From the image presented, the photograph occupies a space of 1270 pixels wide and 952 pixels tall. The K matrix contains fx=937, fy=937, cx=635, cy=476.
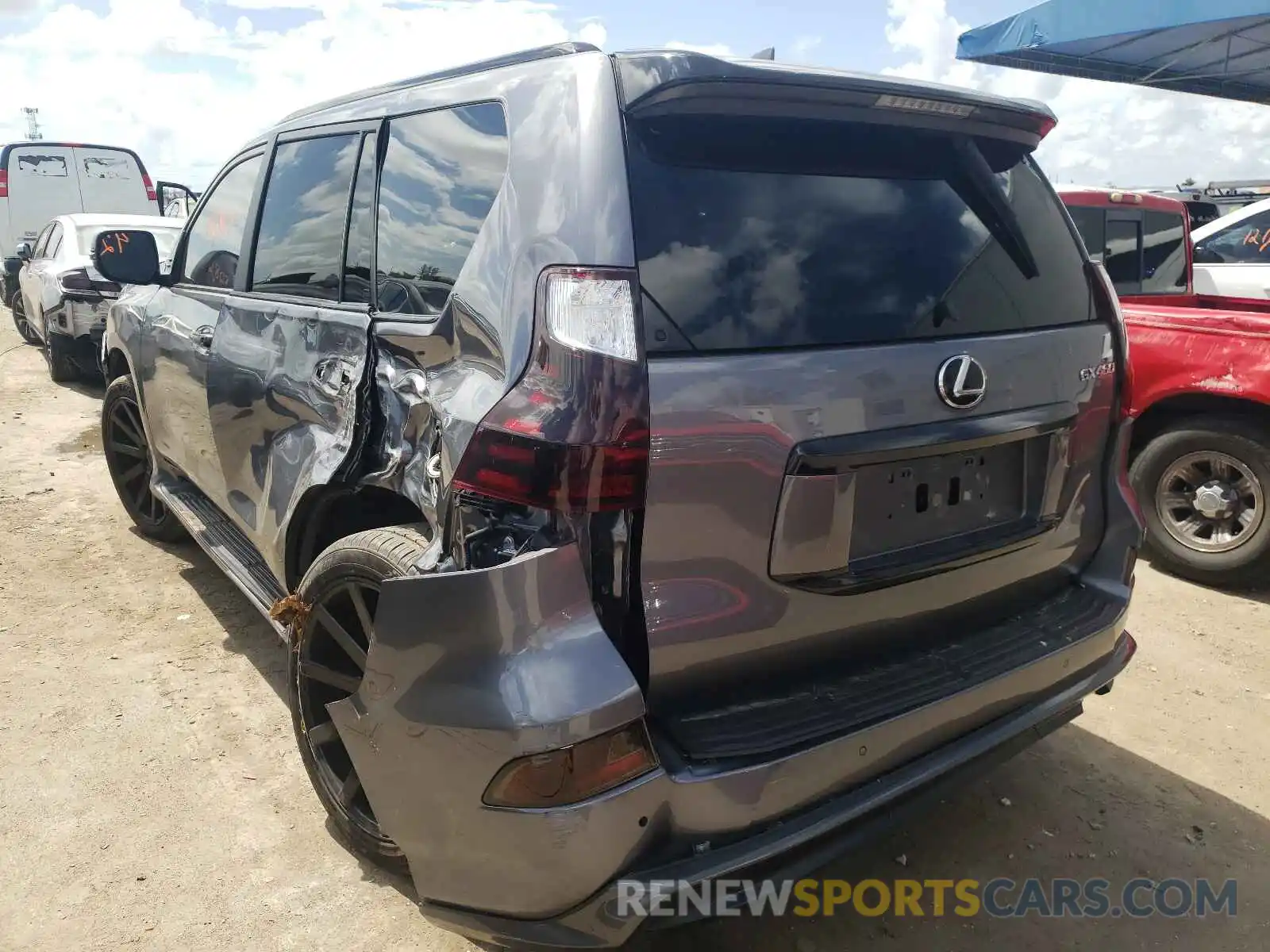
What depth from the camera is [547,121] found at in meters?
1.86

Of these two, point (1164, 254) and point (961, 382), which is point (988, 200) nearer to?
point (961, 382)

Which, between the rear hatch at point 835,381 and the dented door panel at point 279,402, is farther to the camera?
the dented door panel at point 279,402

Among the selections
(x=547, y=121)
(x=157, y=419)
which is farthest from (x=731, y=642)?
(x=157, y=419)

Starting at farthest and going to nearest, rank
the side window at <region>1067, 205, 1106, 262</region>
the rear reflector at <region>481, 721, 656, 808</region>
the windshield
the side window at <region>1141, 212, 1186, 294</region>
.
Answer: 1. the windshield
2. the side window at <region>1141, 212, 1186, 294</region>
3. the side window at <region>1067, 205, 1106, 262</region>
4. the rear reflector at <region>481, 721, 656, 808</region>

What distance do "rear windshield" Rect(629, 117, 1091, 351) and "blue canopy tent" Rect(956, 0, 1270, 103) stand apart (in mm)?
9991

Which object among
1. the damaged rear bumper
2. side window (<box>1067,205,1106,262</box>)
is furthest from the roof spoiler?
side window (<box>1067,205,1106,262</box>)

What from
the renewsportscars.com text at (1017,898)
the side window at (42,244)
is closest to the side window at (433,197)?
the renewsportscars.com text at (1017,898)

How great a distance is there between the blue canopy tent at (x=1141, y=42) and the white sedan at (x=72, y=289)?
10148 millimetres

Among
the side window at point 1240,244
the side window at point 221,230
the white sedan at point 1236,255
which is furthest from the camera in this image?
the side window at point 1240,244

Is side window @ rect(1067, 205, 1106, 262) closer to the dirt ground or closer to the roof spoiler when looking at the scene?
the dirt ground

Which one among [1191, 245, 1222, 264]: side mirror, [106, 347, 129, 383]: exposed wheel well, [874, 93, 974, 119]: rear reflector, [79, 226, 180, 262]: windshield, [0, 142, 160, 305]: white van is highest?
[0, 142, 160, 305]: white van

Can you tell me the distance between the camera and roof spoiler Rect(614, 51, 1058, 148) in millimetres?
1766

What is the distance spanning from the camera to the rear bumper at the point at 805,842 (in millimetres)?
1686

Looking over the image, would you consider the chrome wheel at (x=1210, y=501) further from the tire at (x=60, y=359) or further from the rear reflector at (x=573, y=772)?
the tire at (x=60, y=359)
